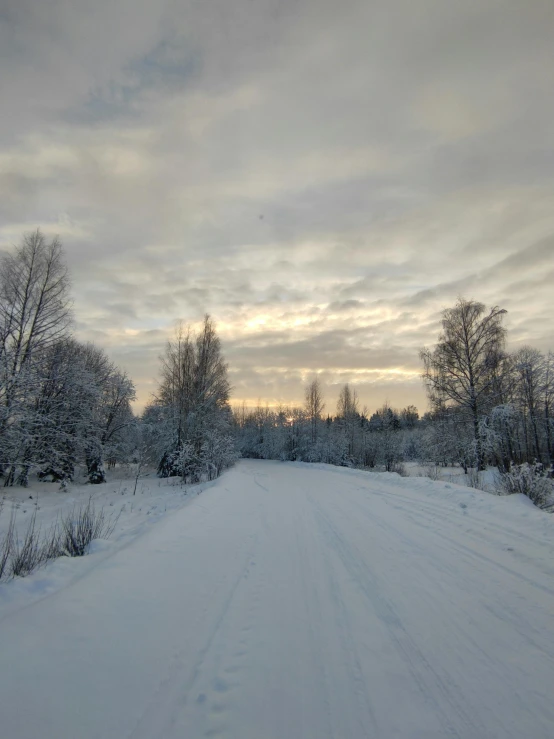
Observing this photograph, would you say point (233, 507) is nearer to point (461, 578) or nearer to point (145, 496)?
point (461, 578)

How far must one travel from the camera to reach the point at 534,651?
3.29 m

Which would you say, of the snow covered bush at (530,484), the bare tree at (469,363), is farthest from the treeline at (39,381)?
the bare tree at (469,363)

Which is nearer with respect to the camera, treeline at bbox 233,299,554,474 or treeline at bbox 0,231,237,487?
treeline at bbox 0,231,237,487

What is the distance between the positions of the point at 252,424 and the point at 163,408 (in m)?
46.7

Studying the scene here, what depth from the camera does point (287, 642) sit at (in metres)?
3.45

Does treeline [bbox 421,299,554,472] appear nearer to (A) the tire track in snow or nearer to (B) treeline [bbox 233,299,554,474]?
(B) treeline [bbox 233,299,554,474]

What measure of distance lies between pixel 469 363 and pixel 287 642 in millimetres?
21553

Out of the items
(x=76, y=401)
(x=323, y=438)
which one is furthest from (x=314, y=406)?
(x=76, y=401)

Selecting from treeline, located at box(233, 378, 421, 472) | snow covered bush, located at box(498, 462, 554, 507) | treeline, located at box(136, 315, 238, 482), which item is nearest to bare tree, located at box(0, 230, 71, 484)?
treeline, located at box(136, 315, 238, 482)

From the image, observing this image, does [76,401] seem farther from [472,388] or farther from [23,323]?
[472,388]

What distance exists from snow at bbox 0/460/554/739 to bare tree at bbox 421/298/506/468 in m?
16.1

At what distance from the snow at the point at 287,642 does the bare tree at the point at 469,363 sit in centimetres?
1613

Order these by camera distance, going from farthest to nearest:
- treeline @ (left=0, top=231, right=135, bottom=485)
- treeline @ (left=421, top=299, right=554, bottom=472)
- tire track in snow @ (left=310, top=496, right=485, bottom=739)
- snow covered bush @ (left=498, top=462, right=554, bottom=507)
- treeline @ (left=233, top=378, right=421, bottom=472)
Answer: treeline @ (left=233, top=378, right=421, bottom=472), treeline @ (left=421, top=299, right=554, bottom=472), treeline @ (left=0, top=231, right=135, bottom=485), snow covered bush @ (left=498, top=462, right=554, bottom=507), tire track in snow @ (left=310, top=496, right=485, bottom=739)

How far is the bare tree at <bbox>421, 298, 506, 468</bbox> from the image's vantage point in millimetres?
20953
